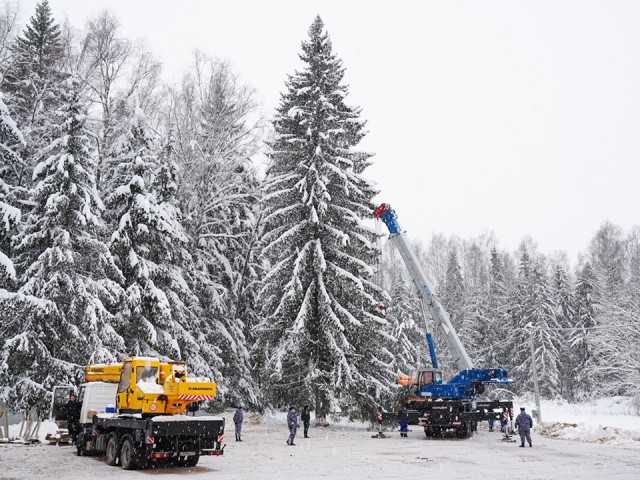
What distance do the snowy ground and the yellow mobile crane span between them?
0.46m

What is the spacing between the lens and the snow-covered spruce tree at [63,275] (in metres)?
21.0

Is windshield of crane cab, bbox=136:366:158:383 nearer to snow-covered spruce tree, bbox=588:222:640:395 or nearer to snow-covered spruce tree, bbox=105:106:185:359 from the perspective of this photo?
snow-covered spruce tree, bbox=105:106:185:359

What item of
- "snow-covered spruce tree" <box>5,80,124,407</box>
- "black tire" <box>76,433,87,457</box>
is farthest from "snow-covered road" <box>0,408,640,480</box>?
"snow-covered spruce tree" <box>5,80,124,407</box>

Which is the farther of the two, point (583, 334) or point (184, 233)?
point (583, 334)

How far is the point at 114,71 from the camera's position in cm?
2964

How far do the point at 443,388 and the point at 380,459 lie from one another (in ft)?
35.0

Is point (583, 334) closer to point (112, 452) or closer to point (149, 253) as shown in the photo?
point (149, 253)

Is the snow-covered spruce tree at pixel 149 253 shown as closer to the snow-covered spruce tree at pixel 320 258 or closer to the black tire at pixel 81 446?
the snow-covered spruce tree at pixel 320 258

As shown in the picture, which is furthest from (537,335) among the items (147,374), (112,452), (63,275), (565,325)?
(112,452)

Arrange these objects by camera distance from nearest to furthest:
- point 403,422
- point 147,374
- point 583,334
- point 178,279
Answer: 1. point 147,374
2. point 403,422
3. point 178,279
4. point 583,334

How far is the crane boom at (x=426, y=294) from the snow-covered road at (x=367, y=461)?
4.23m

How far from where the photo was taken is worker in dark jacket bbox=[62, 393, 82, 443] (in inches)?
724

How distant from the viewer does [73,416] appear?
18.5 metres

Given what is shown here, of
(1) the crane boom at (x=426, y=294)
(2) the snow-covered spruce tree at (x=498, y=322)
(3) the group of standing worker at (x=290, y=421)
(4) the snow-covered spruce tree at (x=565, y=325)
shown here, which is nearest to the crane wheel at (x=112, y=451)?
(3) the group of standing worker at (x=290, y=421)
